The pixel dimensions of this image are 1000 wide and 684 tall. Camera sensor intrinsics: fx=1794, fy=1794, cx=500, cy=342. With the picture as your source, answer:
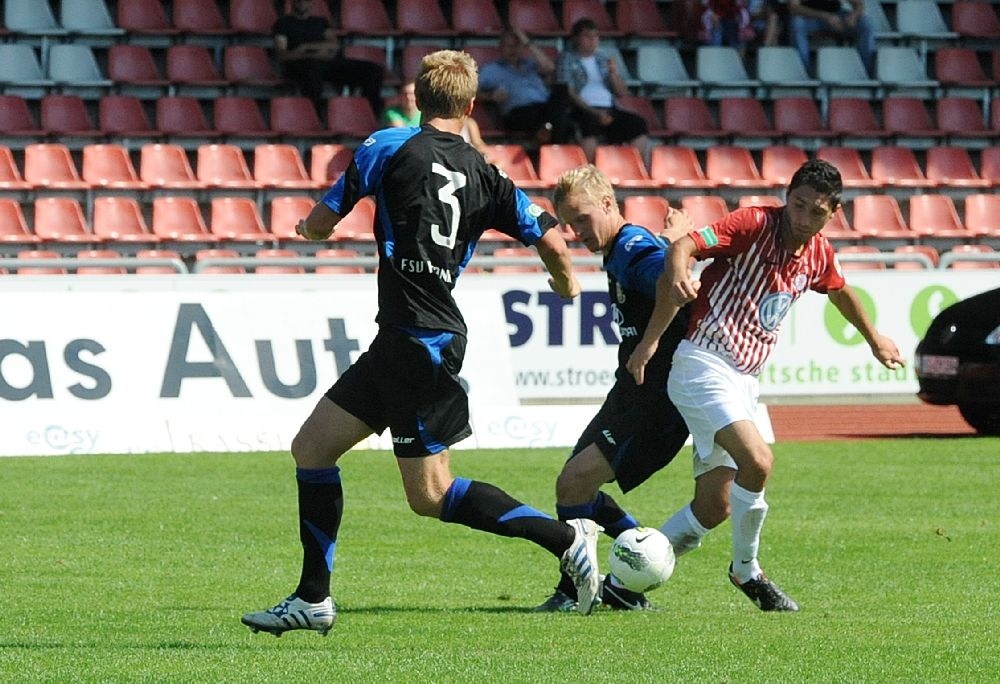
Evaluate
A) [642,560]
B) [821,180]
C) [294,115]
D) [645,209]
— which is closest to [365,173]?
[821,180]

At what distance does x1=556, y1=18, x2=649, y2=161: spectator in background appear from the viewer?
2086 cm

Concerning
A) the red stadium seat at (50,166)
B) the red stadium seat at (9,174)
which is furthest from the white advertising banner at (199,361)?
the red stadium seat at (50,166)

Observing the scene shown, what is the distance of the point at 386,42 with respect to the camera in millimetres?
22656

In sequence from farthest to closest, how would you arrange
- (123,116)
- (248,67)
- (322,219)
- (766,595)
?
(248,67) → (123,116) → (766,595) → (322,219)

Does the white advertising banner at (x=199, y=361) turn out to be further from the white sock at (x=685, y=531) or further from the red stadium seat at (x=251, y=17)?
the white sock at (x=685, y=531)

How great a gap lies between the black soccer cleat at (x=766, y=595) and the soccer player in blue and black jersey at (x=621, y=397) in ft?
1.36

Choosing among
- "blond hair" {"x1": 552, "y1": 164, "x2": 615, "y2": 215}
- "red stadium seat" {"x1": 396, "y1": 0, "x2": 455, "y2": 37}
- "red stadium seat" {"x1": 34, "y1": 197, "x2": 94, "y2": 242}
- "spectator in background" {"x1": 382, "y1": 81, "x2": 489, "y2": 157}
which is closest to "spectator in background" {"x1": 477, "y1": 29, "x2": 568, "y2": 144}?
"red stadium seat" {"x1": 396, "y1": 0, "x2": 455, "y2": 37}

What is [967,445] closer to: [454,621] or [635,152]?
Answer: [635,152]

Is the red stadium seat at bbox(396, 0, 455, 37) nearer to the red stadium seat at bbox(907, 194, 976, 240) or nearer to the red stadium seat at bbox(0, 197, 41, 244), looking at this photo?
the red stadium seat at bbox(0, 197, 41, 244)

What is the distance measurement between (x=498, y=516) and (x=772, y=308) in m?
1.47

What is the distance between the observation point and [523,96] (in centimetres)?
2125

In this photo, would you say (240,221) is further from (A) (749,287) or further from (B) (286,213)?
(A) (749,287)

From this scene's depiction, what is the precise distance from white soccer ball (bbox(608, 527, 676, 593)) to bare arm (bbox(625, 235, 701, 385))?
Result: 0.71 m

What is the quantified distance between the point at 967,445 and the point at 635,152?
25.0 feet
